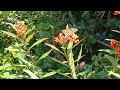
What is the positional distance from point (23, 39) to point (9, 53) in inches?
30.1

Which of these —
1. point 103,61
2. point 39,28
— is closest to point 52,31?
point 39,28

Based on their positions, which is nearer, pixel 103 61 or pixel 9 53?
pixel 103 61

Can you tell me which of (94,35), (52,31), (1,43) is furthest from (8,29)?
(94,35)

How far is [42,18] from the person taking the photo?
2451mm

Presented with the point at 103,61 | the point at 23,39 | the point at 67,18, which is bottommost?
the point at 103,61

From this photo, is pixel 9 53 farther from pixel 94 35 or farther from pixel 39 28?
pixel 94 35
